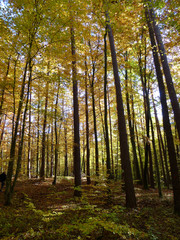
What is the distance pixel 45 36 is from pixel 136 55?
7.61 metres

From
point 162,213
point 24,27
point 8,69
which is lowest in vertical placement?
point 162,213

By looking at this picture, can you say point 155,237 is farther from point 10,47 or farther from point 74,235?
point 10,47

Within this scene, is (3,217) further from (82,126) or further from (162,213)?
(82,126)

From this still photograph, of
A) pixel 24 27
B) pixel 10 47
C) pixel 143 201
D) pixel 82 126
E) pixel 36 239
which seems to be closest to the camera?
pixel 36 239

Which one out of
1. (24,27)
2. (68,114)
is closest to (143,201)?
(24,27)

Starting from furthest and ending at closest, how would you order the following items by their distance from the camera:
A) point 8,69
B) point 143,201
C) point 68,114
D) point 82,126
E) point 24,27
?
point 82,126 → point 68,114 → point 8,69 → point 143,201 → point 24,27

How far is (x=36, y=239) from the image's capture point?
3.54 meters

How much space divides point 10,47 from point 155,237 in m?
8.93

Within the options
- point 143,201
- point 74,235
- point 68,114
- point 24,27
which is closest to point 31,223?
point 74,235

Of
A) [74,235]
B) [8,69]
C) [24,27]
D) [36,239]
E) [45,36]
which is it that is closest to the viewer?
[36,239]

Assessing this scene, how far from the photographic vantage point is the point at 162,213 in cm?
600

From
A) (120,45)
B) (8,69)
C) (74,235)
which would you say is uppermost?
(120,45)

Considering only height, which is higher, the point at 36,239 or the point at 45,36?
the point at 45,36

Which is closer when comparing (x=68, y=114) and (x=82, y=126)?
(x=68, y=114)
